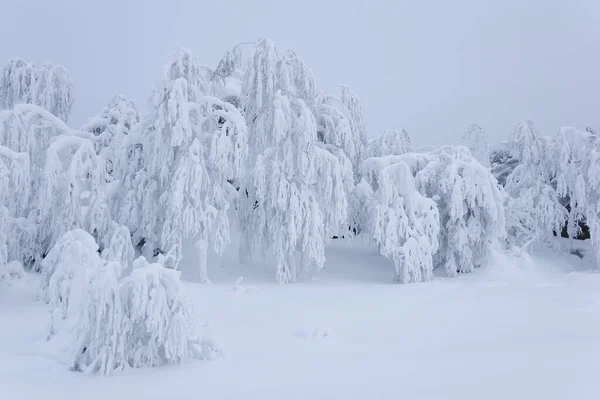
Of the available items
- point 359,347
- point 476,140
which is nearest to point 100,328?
point 359,347

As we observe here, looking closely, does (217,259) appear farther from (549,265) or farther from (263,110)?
(549,265)

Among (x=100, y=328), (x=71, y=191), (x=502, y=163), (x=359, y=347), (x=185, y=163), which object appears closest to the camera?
(x=100, y=328)

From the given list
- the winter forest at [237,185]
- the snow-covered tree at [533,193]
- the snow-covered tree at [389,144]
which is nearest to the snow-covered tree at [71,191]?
the winter forest at [237,185]

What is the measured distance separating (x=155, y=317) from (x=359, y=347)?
275 cm

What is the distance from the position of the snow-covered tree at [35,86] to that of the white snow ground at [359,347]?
8.41m

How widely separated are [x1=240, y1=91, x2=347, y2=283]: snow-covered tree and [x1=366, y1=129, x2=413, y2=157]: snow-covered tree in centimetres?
522

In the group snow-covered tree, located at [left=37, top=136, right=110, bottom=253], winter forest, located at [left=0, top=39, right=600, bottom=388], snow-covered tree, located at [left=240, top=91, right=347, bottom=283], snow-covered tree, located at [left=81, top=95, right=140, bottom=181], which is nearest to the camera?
snow-covered tree, located at [left=37, top=136, right=110, bottom=253]

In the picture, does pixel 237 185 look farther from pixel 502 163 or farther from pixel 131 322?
pixel 502 163

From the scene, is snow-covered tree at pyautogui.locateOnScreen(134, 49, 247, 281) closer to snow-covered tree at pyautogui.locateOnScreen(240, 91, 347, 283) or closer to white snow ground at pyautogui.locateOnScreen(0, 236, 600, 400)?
snow-covered tree at pyautogui.locateOnScreen(240, 91, 347, 283)

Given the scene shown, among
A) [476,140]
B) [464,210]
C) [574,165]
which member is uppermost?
[476,140]

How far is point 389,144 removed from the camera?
17906 millimetres

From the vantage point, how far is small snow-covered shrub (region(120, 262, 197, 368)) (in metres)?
5.22

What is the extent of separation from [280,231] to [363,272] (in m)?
3.97

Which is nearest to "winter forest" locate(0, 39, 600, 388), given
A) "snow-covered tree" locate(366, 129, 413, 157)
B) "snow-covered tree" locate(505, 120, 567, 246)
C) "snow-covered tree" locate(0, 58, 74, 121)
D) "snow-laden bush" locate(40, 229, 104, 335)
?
"snow-covered tree" locate(0, 58, 74, 121)
